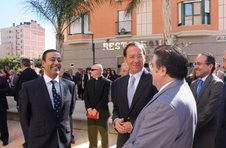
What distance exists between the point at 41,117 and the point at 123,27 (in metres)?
23.6

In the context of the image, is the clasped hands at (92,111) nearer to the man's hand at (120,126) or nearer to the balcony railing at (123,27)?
the man's hand at (120,126)

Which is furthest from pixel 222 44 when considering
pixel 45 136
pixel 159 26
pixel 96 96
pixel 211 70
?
pixel 45 136

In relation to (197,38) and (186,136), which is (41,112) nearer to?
(186,136)

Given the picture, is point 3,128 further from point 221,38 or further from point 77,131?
point 221,38

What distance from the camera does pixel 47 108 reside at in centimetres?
404

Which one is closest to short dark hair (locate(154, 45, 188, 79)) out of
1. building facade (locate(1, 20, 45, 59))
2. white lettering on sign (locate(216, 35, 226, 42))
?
white lettering on sign (locate(216, 35, 226, 42))

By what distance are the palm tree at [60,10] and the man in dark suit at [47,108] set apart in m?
10.7

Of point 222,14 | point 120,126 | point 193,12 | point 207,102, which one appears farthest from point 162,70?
point 193,12

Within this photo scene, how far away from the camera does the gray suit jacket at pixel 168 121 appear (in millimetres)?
2158

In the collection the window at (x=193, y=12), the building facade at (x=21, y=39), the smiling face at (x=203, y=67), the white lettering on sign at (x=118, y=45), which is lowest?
the smiling face at (x=203, y=67)

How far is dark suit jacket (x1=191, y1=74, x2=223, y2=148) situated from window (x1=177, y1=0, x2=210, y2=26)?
66.4ft

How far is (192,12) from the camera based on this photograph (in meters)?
24.5

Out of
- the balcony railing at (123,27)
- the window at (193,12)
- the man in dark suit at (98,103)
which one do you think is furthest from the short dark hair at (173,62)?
the balcony railing at (123,27)

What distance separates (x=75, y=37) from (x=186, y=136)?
27.3 m
